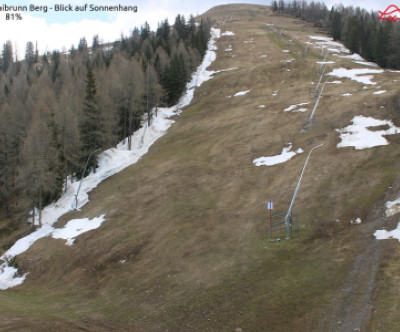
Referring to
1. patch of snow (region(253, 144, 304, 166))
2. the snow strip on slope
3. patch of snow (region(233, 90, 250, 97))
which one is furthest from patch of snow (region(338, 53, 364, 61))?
patch of snow (region(253, 144, 304, 166))

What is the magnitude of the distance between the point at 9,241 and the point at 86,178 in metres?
14.6

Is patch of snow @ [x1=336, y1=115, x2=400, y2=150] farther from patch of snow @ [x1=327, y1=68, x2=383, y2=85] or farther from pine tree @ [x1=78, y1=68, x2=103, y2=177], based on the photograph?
pine tree @ [x1=78, y1=68, x2=103, y2=177]

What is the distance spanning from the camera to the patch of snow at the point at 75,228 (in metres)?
37.5

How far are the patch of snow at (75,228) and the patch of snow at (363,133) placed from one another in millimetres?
28570

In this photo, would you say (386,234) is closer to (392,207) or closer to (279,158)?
(392,207)

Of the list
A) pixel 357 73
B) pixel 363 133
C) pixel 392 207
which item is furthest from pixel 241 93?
pixel 392 207

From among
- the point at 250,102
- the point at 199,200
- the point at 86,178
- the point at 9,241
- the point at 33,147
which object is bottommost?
the point at 9,241

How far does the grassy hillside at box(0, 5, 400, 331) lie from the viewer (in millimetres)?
18422

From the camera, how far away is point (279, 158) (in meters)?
39.3

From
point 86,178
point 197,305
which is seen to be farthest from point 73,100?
point 197,305

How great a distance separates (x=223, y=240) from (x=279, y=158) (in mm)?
15897

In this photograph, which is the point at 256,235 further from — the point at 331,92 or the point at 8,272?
the point at 331,92

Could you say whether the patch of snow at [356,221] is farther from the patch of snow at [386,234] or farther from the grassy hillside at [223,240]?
the patch of snow at [386,234]

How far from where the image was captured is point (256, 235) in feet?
86.5
